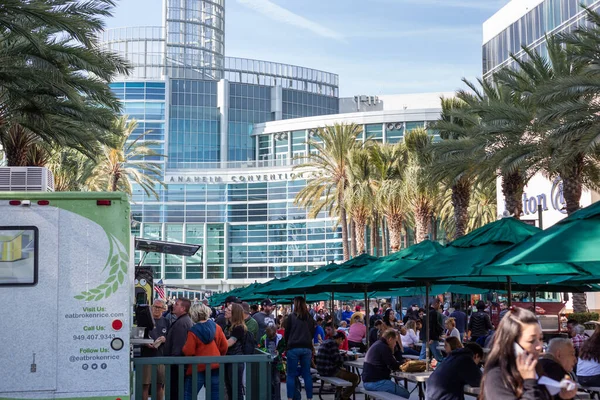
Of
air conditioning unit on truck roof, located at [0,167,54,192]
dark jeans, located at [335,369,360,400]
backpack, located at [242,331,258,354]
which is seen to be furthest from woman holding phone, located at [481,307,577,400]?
dark jeans, located at [335,369,360,400]

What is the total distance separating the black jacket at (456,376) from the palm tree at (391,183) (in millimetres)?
35378

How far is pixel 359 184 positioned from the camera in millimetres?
46688

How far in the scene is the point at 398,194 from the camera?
4362 cm

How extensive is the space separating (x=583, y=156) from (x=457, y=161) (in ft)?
15.2

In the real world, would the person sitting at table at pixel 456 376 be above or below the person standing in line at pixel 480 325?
above

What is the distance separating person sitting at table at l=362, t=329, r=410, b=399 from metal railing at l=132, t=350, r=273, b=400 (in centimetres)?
174

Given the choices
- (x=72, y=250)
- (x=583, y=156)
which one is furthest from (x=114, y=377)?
(x=583, y=156)

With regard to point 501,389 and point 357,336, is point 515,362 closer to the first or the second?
point 501,389

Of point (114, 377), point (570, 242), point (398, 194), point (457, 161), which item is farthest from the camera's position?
point (398, 194)

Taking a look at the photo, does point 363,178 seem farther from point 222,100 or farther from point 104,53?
point 222,100

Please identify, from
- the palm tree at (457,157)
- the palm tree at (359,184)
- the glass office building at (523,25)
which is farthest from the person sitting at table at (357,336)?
the glass office building at (523,25)

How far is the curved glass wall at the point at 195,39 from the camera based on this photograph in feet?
337

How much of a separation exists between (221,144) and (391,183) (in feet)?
188

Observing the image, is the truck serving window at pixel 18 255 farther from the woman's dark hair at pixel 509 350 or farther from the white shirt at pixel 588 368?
the white shirt at pixel 588 368
